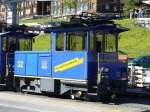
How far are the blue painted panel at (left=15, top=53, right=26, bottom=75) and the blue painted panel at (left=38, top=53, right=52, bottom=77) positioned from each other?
1575 mm

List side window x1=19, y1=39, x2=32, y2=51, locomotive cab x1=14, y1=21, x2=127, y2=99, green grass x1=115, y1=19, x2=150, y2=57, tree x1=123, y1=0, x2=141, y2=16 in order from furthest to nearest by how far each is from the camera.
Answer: tree x1=123, y1=0, x2=141, y2=16
green grass x1=115, y1=19, x2=150, y2=57
side window x1=19, y1=39, x2=32, y2=51
locomotive cab x1=14, y1=21, x2=127, y2=99

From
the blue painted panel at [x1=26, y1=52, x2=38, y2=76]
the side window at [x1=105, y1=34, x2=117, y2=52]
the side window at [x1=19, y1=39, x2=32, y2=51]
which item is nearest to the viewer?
the side window at [x1=105, y1=34, x2=117, y2=52]

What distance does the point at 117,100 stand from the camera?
76.5 feet

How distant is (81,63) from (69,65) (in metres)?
0.90

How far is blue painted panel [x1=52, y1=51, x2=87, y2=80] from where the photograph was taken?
22422 mm

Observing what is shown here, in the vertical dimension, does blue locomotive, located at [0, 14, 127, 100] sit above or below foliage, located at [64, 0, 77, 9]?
below

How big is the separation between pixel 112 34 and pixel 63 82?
297 centimetres

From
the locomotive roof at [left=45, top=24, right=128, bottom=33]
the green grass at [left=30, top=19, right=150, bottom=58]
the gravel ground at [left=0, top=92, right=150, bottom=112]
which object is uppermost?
the locomotive roof at [left=45, top=24, right=128, bottom=33]

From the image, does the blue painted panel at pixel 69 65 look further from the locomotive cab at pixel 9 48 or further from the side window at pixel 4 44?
the side window at pixel 4 44

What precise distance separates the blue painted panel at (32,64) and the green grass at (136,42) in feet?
85.6

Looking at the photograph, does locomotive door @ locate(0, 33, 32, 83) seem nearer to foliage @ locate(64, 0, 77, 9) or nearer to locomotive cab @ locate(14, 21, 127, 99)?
locomotive cab @ locate(14, 21, 127, 99)

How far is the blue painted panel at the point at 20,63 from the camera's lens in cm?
2656

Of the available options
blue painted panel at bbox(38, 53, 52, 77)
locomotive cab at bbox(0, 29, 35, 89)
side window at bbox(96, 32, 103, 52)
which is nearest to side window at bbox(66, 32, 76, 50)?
side window at bbox(96, 32, 103, 52)

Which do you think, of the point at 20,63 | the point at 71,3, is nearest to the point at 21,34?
the point at 20,63
